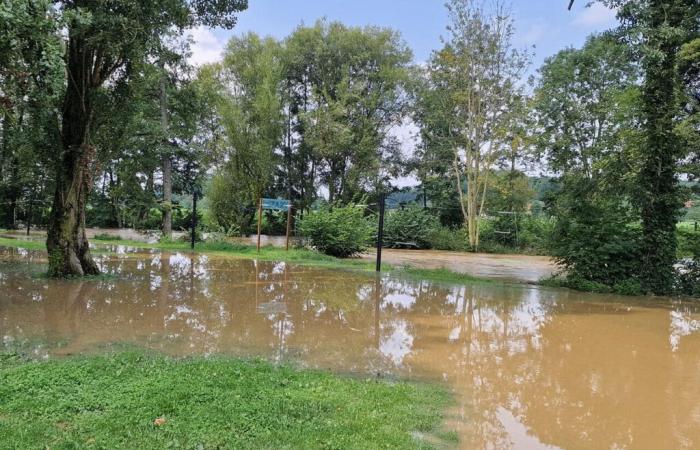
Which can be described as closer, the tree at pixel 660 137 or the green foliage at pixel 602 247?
the tree at pixel 660 137

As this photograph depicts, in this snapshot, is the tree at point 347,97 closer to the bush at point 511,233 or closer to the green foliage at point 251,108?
the green foliage at point 251,108

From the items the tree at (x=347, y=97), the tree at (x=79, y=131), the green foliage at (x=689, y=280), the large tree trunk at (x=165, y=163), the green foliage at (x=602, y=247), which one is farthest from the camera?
the tree at (x=347, y=97)

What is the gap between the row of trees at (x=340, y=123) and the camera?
911 cm

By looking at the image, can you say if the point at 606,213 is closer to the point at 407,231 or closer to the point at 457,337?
the point at 457,337

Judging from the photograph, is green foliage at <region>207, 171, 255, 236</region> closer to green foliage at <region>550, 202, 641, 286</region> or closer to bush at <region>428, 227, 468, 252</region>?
bush at <region>428, 227, 468, 252</region>

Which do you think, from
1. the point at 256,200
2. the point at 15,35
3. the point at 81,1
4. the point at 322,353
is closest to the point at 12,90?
the point at 15,35

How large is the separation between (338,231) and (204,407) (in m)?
13.1

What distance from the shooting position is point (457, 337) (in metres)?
6.32

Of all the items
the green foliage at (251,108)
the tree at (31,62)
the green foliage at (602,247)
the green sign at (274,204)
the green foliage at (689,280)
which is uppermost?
the green foliage at (251,108)

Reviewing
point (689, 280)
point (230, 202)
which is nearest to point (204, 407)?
point (689, 280)

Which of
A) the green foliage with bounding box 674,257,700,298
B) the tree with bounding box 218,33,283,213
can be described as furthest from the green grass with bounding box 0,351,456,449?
the tree with bounding box 218,33,283,213

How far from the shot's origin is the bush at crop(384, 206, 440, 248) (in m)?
23.8

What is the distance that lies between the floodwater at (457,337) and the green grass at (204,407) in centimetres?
47

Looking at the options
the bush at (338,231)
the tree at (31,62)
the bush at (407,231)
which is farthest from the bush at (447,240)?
the tree at (31,62)
